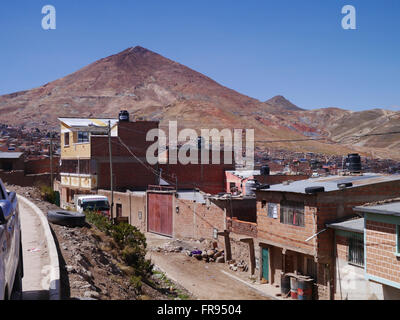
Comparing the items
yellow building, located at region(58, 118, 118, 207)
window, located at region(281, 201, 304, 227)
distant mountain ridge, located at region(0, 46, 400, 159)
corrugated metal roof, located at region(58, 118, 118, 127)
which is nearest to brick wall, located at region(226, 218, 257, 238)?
window, located at region(281, 201, 304, 227)

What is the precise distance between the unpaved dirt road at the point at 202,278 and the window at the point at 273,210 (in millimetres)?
Result: 3794

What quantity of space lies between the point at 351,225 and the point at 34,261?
12628 mm

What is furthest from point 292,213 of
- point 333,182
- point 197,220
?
point 197,220

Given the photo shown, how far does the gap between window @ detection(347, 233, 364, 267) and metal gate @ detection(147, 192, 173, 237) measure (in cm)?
1667

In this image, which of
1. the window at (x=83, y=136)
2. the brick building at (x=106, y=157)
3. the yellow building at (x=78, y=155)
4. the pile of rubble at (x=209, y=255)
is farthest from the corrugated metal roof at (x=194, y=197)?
the window at (x=83, y=136)

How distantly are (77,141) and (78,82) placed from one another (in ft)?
492

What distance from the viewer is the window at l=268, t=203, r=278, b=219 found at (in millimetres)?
21547

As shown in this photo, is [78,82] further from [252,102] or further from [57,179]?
[57,179]

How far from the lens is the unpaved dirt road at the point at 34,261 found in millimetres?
7461

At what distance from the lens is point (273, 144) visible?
3733 inches

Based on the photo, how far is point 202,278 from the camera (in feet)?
74.5

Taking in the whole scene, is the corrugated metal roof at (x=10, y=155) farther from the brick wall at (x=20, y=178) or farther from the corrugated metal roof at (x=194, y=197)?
the corrugated metal roof at (x=194, y=197)

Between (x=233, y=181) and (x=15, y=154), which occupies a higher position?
(x=15, y=154)
